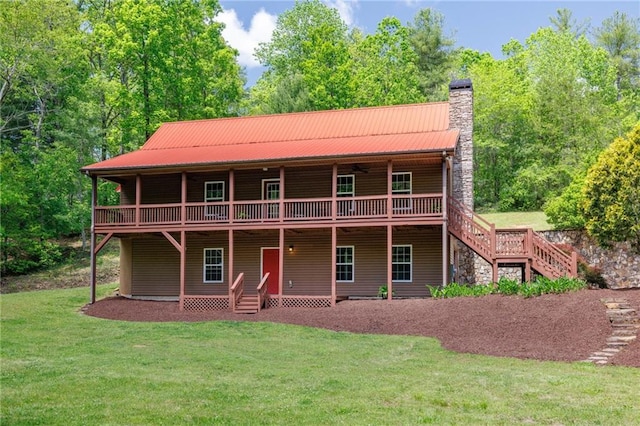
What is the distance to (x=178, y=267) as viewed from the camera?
88.1ft

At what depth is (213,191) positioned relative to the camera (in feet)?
Result: 87.2

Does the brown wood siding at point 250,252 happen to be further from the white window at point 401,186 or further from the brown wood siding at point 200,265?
the white window at point 401,186

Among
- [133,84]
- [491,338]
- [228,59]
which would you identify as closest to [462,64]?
[228,59]

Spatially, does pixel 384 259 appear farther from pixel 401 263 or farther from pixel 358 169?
pixel 358 169

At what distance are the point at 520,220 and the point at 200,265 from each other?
1701 centimetres

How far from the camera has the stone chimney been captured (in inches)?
1000

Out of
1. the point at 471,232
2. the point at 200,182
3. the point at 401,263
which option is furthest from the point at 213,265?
the point at 471,232

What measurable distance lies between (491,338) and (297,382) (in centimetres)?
662

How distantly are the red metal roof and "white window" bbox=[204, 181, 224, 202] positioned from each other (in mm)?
1360

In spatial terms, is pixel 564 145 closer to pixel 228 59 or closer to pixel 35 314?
pixel 228 59

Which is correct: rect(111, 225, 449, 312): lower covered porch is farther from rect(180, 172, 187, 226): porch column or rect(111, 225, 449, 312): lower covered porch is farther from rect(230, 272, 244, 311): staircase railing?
rect(180, 172, 187, 226): porch column

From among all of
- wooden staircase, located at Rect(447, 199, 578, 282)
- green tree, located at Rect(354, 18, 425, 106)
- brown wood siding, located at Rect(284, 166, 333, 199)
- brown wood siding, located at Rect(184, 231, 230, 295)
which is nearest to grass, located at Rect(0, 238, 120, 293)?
brown wood siding, located at Rect(184, 231, 230, 295)

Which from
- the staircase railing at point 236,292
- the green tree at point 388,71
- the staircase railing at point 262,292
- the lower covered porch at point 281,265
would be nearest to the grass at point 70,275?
the lower covered porch at point 281,265

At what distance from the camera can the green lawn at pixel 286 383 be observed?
29.3 ft
